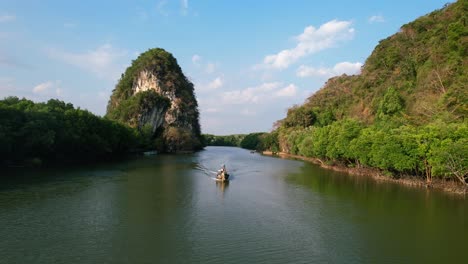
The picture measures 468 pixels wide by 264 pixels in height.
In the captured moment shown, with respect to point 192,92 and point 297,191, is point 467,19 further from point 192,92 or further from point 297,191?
point 192,92

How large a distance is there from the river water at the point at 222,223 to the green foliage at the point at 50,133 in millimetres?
8601

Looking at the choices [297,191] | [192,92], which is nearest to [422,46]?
[297,191]

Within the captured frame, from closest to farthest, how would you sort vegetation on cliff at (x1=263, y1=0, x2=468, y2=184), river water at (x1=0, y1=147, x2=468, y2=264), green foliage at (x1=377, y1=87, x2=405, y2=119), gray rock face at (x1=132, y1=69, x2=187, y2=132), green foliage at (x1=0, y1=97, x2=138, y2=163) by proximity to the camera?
river water at (x1=0, y1=147, x2=468, y2=264), vegetation on cliff at (x1=263, y1=0, x2=468, y2=184), green foliage at (x1=0, y1=97, x2=138, y2=163), green foliage at (x1=377, y1=87, x2=405, y2=119), gray rock face at (x1=132, y1=69, x2=187, y2=132)

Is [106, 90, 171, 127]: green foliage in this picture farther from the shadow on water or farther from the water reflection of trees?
the shadow on water

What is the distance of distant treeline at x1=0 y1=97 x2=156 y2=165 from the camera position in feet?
128

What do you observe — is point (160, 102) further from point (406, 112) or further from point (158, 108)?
point (406, 112)

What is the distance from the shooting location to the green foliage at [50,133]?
128ft

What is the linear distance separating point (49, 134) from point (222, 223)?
1193 inches

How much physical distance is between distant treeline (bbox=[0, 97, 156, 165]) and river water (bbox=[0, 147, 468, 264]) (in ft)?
28.3

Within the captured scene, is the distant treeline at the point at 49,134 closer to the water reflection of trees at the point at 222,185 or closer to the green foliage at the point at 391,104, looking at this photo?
the water reflection of trees at the point at 222,185

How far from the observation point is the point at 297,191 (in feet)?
100

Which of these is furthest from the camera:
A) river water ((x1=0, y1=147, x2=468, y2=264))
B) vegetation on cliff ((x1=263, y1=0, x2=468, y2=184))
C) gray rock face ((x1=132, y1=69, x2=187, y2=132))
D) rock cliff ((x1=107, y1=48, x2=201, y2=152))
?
gray rock face ((x1=132, y1=69, x2=187, y2=132))

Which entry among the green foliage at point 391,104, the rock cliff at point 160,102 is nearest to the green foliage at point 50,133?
the rock cliff at point 160,102

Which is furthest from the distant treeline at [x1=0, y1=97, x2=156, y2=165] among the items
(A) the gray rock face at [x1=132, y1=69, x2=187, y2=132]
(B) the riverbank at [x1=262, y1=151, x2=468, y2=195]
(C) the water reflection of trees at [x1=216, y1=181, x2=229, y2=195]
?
(B) the riverbank at [x1=262, y1=151, x2=468, y2=195]
